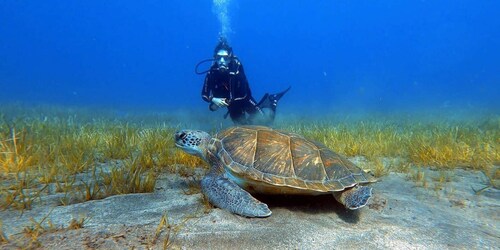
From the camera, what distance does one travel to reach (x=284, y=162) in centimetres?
318

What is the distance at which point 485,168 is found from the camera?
450 cm

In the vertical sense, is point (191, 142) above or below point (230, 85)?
below

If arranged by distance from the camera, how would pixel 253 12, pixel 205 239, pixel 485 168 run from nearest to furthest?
1. pixel 205 239
2. pixel 485 168
3. pixel 253 12

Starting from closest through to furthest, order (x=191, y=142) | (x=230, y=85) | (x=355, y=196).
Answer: (x=355, y=196) < (x=191, y=142) < (x=230, y=85)

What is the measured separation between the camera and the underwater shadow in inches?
120

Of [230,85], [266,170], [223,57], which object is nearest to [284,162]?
[266,170]

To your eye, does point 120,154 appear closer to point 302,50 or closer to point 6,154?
point 6,154

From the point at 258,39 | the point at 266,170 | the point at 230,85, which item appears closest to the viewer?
the point at 266,170

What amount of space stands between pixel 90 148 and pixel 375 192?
5.04m

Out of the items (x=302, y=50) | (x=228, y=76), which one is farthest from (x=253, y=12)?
(x=228, y=76)

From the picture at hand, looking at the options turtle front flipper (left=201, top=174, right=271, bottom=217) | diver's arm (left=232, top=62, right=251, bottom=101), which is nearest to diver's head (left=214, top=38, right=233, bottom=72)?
diver's arm (left=232, top=62, right=251, bottom=101)

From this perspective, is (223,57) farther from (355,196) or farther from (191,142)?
(355,196)

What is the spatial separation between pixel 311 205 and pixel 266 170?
777 millimetres

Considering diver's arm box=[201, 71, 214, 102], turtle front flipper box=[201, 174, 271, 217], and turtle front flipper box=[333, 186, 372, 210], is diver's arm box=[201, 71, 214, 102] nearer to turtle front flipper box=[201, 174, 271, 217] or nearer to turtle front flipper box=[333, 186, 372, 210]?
turtle front flipper box=[201, 174, 271, 217]
